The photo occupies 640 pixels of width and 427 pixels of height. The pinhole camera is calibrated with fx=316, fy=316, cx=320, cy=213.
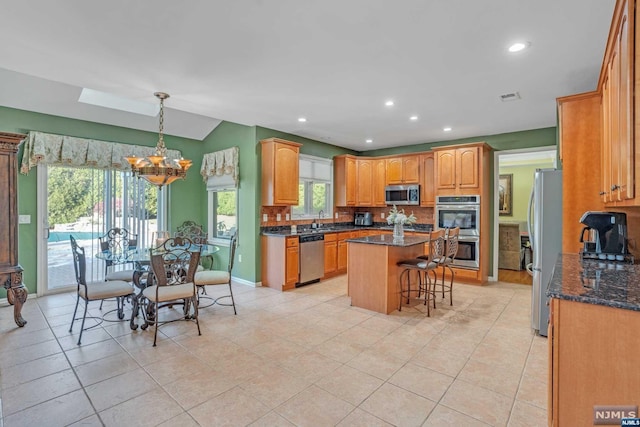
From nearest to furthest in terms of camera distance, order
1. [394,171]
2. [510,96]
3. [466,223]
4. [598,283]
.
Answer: [598,283] < [510,96] < [466,223] < [394,171]

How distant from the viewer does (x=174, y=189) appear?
5.89 metres

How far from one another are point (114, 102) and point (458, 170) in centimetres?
571

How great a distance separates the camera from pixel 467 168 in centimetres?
543

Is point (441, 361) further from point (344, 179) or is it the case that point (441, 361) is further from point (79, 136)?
point (79, 136)

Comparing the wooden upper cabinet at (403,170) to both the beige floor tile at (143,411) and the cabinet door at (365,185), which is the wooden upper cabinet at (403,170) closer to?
the cabinet door at (365,185)

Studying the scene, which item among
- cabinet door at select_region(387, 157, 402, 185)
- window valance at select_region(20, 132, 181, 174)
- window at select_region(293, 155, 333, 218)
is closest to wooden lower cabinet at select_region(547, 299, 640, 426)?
window at select_region(293, 155, 333, 218)

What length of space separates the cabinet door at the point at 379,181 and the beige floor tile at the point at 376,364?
4.30 m

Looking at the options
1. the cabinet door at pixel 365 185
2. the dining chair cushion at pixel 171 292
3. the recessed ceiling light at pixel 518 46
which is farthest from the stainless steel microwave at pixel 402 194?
the dining chair cushion at pixel 171 292

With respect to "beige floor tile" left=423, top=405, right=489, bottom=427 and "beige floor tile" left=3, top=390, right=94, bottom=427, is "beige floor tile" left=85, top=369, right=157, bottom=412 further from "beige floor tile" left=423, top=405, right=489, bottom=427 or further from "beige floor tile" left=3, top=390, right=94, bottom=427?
"beige floor tile" left=423, top=405, right=489, bottom=427

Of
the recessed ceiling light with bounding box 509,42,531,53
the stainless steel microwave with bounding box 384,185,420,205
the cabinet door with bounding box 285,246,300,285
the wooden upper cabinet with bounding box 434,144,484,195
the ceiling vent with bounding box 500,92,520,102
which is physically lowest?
the cabinet door with bounding box 285,246,300,285

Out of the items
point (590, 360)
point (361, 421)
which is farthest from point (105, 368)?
point (590, 360)

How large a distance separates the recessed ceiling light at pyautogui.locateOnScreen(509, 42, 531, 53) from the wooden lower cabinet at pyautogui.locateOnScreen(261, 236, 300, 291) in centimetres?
362

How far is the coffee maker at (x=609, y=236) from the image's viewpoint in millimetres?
2336

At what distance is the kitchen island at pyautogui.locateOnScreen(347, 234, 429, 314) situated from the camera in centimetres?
383
